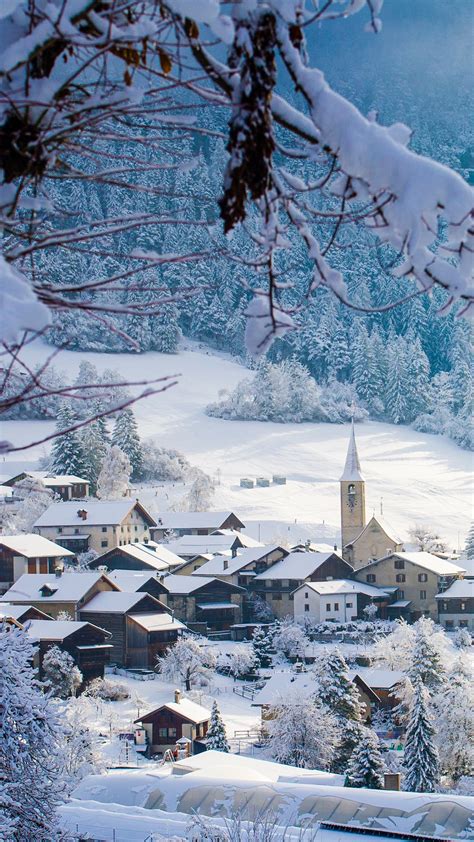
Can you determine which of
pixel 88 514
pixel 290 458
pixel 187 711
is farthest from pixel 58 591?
pixel 290 458

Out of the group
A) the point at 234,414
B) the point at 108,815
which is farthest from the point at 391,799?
the point at 234,414

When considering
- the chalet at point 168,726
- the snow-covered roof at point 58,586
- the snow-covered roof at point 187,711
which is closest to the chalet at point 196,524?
the snow-covered roof at point 58,586

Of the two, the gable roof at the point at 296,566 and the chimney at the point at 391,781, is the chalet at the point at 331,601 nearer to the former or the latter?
the gable roof at the point at 296,566

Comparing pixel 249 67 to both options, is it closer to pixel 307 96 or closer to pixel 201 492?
pixel 307 96

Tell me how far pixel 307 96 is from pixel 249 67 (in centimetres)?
17

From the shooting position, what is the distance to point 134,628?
117ft

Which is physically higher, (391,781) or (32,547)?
(32,547)

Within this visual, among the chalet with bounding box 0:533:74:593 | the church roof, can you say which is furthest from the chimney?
the church roof

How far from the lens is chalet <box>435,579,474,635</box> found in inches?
1711

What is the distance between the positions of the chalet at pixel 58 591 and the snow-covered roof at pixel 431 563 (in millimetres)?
14491

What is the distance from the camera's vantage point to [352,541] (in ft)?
174

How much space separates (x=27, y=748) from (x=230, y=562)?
117 ft

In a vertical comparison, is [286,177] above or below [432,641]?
above

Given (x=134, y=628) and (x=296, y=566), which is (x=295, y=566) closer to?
(x=296, y=566)
